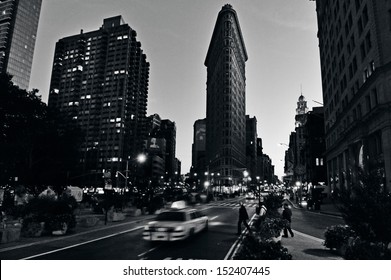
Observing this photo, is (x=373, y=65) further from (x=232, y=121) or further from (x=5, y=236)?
(x=232, y=121)

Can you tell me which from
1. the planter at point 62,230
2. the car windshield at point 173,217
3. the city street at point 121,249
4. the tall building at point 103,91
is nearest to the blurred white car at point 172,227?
the car windshield at point 173,217

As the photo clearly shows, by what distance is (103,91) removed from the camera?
602 feet

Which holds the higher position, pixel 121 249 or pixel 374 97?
pixel 374 97

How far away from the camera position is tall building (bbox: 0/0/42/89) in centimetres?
17862

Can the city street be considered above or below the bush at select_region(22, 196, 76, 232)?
below

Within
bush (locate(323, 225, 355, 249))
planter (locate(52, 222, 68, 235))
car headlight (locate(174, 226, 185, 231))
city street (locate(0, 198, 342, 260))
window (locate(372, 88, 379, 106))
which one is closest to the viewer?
city street (locate(0, 198, 342, 260))

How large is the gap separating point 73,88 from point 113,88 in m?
28.5

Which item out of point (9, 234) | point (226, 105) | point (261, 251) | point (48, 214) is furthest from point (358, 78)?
point (226, 105)

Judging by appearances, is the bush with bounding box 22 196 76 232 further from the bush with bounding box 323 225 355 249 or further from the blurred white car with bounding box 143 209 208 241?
the bush with bounding box 323 225 355 249

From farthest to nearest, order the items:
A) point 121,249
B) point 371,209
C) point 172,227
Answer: point 172,227 → point 121,249 → point 371,209

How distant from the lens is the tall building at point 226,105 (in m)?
122

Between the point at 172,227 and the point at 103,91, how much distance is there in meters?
184

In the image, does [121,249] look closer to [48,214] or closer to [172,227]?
[172,227]

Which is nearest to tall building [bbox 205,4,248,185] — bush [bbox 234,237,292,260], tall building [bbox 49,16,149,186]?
tall building [bbox 49,16,149,186]
